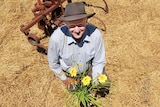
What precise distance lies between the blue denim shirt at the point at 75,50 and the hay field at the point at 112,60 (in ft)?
2.23

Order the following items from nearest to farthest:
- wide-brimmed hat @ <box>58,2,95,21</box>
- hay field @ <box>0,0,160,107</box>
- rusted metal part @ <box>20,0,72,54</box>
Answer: wide-brimmed hat @ <box>58,2,95,21</box> → hay field @ <box>0,0,160,107</box> → rusted metal part @ <box>20,0,72,54</box>

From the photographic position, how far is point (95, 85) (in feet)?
11.1

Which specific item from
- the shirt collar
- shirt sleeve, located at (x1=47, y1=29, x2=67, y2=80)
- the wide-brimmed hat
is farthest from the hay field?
the wide-brimmed hat

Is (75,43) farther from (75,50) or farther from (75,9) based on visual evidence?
(75,9)

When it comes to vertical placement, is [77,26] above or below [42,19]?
above

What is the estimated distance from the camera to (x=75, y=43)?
3.74 metres

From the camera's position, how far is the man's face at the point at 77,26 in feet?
11.2

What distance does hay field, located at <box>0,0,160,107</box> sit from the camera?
510 centimetres

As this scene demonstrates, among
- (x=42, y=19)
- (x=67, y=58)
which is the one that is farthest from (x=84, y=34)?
(x=42, y=19)

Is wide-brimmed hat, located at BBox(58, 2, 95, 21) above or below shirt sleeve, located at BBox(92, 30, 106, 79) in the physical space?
above

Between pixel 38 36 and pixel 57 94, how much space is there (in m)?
1.54

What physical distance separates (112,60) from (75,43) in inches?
78.6

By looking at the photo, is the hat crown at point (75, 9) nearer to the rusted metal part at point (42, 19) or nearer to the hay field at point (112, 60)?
the hay field at point (112, 60)

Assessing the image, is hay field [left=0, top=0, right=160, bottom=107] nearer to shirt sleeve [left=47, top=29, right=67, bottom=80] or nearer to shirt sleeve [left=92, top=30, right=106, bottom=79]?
shirt sleeve [left=47, top=29, right=67, bottom=80]
